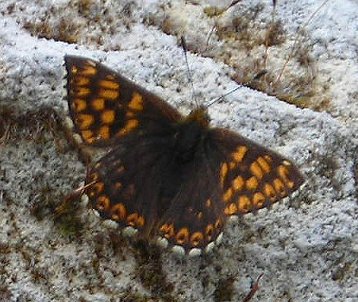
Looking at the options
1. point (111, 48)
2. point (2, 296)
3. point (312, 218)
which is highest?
point (111, 48)

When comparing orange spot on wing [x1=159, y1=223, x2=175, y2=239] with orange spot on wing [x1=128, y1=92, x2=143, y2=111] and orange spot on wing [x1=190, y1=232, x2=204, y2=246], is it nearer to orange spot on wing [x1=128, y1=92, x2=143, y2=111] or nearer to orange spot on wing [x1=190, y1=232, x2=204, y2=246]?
orange spot on wing [x1=190, y1=232, x2=204, y2=246]

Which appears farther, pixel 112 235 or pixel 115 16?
pixel 115 16

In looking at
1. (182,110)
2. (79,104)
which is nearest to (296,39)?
(182,110)

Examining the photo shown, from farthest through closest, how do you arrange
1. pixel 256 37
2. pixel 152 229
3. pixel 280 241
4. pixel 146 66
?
pixel 256 37 → pixel 146 66 → pixel 280 241 → pixel 152 229

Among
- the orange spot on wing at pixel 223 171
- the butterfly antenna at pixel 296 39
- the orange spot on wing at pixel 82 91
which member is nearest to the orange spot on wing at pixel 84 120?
the orange spot on wing at pixel 82 91

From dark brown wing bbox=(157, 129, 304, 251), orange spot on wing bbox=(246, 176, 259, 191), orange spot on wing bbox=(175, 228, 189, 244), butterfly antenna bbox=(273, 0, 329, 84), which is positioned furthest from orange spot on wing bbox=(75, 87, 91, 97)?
butterfly antenna bbox=(273, 0, 329, 84)

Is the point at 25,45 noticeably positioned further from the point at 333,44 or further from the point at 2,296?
the point at 333,44

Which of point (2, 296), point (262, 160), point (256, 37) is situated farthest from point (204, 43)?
point (2, 296)

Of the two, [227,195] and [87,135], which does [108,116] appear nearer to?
[87,135]
